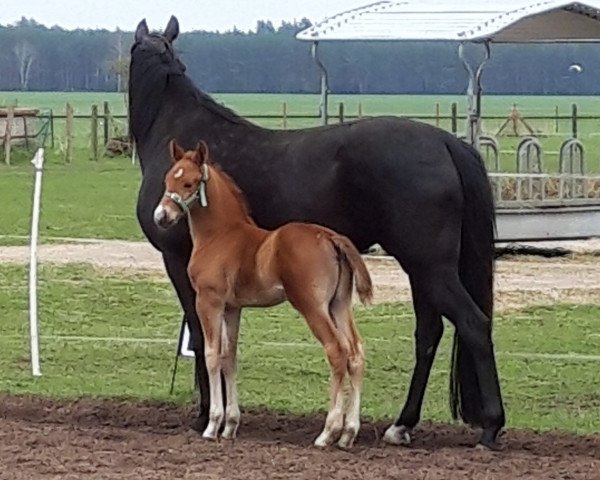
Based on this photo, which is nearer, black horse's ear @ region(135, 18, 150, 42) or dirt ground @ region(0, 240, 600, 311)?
black horse's ear @ region(135, 18, 150, 42)

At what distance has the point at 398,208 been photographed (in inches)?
273

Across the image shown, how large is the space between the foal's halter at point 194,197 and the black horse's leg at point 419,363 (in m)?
1.14

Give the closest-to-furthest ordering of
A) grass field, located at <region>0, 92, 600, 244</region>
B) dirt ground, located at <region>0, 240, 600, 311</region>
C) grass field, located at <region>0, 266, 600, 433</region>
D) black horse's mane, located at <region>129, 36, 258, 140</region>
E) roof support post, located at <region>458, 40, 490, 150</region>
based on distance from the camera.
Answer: black horse's mane, located at <region>129, 36, 258, 140</region> < grass field, located at <region>0, 266, 600, 433</region> < dirt ground, located at <region>0, 240, 600, 311</region> < roof support post, located at <region>458, 40, 490, 150</region> < grass field, located at <region>0, 92, 600, 244</region>

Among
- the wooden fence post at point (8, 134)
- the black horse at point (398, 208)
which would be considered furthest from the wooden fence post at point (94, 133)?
the black horse at point (398, 208)

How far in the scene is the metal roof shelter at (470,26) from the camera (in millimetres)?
15547

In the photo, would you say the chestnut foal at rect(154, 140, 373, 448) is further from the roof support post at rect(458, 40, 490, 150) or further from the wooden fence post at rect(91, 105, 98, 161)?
the wooden fence post at rect(91, 105, 98, 161)

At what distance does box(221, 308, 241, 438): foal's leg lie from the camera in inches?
276

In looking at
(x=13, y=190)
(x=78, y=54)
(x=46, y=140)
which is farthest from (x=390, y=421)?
(x=78, y=54)

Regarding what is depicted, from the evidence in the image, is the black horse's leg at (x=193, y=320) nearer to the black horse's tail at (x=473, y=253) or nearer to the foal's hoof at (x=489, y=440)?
the black horse's tail at (x=473, y=253)

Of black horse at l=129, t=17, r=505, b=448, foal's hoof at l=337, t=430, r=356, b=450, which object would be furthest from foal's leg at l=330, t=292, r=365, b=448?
black horse at l=129, t=17, r=505, b=448

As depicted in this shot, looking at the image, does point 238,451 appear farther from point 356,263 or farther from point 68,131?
point 68,131

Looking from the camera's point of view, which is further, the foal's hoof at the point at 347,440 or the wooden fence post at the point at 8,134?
the wooden fence post at the point at 8,134

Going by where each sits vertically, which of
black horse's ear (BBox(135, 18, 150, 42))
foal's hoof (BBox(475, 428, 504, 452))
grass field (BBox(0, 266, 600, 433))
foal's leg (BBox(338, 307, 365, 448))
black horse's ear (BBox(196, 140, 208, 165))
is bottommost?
grass field (BBox(0, 266, 600, 433))

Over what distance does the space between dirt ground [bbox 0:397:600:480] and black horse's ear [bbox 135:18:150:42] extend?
207 centimetres
